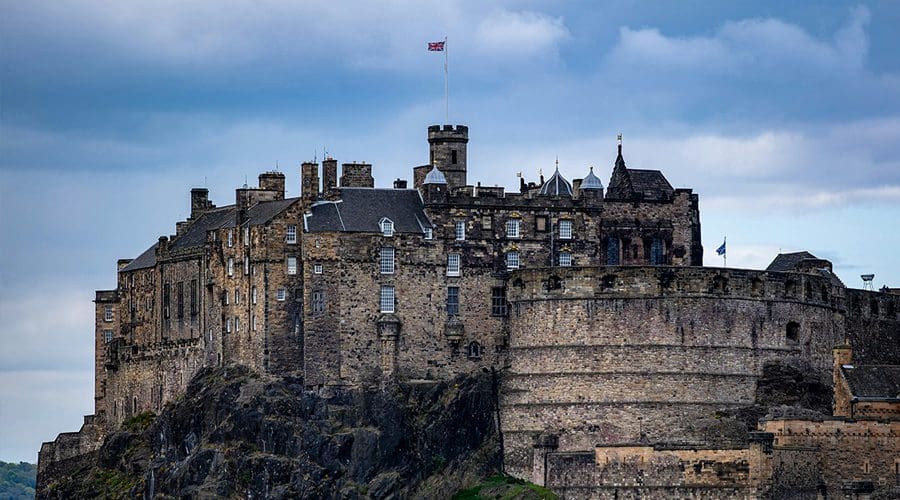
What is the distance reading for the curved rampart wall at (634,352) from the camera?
127938mm

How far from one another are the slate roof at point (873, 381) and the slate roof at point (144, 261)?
46594 millimetres

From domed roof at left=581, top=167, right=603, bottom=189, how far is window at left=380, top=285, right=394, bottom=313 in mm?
12927

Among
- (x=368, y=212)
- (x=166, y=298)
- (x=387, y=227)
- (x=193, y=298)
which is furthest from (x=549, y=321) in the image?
(x=166, y=298)

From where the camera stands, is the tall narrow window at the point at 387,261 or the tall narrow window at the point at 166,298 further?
the tall narrow window at the point at 166,298

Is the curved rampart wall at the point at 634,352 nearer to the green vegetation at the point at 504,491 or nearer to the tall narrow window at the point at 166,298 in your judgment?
the green vegetation at the point at 504,491

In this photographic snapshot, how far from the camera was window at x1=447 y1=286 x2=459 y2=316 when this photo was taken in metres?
132

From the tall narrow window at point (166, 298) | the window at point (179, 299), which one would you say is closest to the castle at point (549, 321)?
the window at point (179, 299)

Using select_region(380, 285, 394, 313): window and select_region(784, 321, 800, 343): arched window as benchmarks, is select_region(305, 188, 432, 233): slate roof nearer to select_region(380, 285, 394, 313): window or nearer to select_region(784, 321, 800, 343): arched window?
select_region(380, 285, 394, 313): window

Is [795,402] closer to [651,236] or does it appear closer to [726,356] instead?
[726,356]

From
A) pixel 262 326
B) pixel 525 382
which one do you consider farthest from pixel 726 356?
pixel 262 326

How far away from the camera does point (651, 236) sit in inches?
5517

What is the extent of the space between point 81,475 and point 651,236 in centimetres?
3853

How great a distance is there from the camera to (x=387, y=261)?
13150 centimetres

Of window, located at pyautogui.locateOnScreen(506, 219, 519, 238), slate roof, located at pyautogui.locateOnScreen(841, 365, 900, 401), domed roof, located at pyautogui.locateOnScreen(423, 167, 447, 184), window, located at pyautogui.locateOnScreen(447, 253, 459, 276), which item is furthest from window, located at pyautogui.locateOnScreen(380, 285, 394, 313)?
slate roof, located at pyautogui.locateOnScreen(841, 365, 900, 401)
